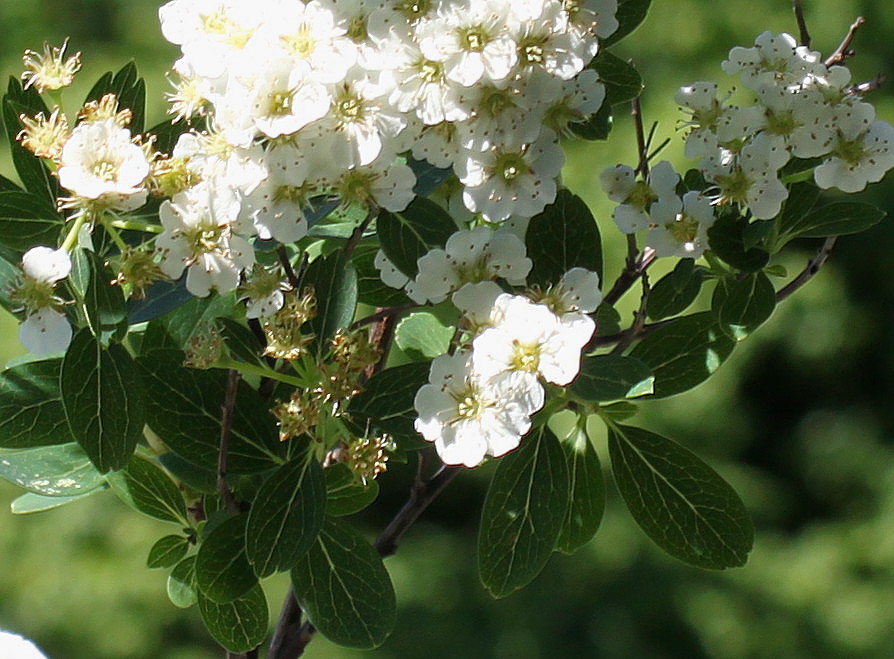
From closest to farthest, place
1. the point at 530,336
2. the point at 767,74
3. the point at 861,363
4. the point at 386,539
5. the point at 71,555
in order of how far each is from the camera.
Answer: the point at 530,336 < the point at 767,74 < the point at 386,539 < the point at 71,555 < the point at 861,363

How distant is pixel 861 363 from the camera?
3.43 meters

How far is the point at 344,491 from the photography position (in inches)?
32.3

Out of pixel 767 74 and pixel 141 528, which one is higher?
pixel 767 74

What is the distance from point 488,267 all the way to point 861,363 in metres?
2.93

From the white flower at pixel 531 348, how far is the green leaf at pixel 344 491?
16cm

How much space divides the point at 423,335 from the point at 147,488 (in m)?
0.23

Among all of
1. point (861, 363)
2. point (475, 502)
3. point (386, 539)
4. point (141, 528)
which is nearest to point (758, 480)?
point (861, 363)

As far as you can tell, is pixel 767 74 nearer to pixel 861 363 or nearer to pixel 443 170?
pixel 443 170

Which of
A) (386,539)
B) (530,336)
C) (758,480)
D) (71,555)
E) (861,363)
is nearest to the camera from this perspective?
(530,336)

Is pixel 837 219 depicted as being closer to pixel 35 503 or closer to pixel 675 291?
pixel 675 291

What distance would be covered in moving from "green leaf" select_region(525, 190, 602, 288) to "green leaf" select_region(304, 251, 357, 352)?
0.12 metres

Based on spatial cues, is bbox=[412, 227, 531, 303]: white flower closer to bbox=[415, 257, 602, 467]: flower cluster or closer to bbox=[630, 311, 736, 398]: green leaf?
bbox=[415, 257, 602, 467]: flower cluster

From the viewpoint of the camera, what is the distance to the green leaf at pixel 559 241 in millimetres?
786

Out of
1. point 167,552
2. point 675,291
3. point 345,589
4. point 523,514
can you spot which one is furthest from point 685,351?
point 167,552
